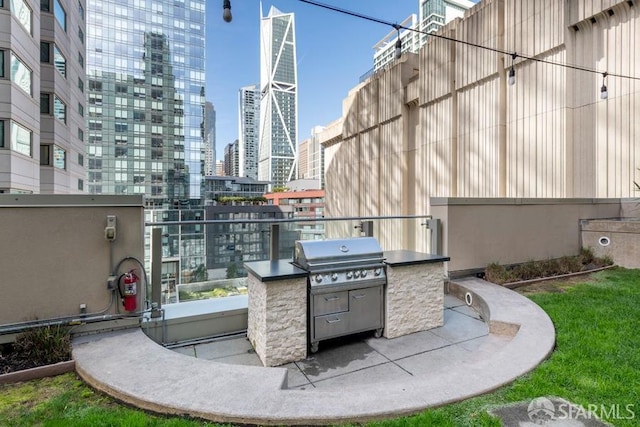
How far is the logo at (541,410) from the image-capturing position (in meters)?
1.83

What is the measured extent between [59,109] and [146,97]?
30465 mm

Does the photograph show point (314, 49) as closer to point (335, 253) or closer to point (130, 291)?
point (335, 253)

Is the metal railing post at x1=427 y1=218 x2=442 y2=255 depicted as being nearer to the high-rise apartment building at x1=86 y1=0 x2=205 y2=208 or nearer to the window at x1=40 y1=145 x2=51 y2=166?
the window at x1=40 y1=145 x2=51 y2=166

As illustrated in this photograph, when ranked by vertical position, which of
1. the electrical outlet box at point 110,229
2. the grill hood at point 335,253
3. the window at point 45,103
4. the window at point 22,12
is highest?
the window at point 22,12

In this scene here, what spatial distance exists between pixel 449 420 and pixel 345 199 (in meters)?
21.2

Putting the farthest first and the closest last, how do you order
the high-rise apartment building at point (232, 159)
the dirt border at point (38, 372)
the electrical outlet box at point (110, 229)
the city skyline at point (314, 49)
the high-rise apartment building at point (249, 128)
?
the high-rise apartment building at point (232, 159) < the high-rise apartment building at point (249, 128) < the city skyline at point (314, 49) < the electrical outlet box at point (110, 229) < the dirt border at point (38, 372)

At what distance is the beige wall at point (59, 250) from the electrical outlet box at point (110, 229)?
0.14 ft

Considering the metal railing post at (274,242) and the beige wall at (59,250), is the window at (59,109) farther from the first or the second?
the metal railing post at (274,242)

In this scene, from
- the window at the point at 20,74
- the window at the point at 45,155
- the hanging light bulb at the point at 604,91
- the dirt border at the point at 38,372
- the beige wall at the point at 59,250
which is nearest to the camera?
the dirt border at the point at 38,372

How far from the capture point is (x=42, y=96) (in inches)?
708

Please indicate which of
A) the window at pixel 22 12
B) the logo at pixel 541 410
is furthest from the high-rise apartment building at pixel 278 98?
the logo at pixel 541 410

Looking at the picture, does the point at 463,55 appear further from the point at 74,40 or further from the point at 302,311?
the point at 74,40

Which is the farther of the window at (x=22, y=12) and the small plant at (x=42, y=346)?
the window at (x=22, y=12)

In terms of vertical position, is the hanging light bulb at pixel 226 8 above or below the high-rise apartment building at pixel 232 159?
below
